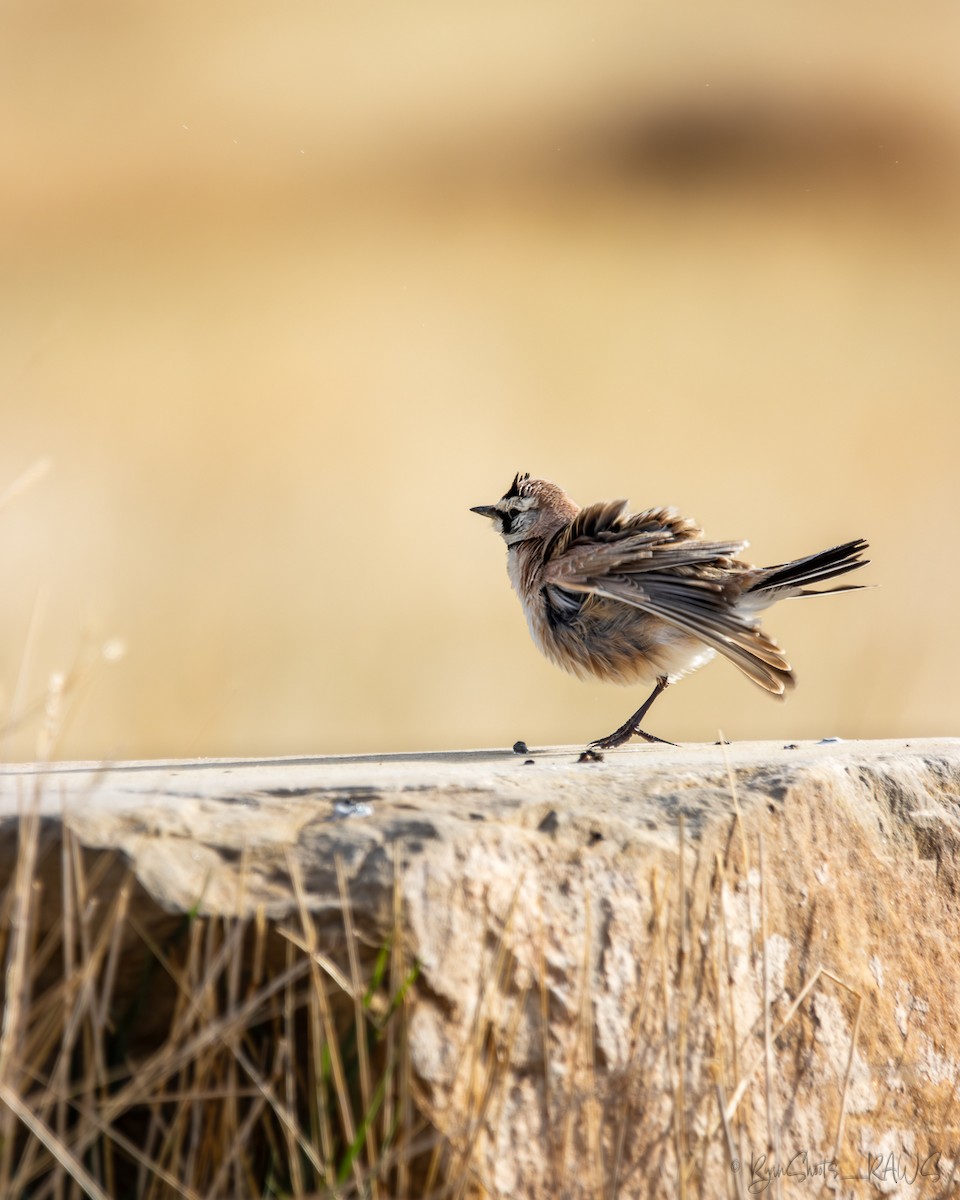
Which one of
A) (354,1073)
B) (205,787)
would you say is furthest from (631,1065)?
(205,787)

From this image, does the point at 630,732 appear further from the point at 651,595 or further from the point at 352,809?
the point at 352,809

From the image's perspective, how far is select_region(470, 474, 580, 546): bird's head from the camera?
19.2ft

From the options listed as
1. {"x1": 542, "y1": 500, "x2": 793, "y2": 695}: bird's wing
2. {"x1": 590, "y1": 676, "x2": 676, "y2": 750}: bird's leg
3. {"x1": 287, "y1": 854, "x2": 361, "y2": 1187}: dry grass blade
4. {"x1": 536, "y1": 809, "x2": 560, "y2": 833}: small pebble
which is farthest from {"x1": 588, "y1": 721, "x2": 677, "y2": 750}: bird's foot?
{"x1": 287, "y1": 854, "x2": 361, "y2": 1187}: dry grass blade

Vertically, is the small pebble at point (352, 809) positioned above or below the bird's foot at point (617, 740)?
below

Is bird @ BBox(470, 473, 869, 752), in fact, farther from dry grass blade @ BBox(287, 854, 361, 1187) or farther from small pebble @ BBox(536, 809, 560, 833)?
dry grass blade @ BBox(287, 854, 361, 1187)

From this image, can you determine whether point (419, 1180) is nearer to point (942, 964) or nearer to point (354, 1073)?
point (354, 1073)

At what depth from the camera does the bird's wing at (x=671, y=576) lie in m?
4.38

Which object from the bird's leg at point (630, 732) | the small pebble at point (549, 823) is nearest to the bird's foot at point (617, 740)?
the bird's leg at point (630, 732)

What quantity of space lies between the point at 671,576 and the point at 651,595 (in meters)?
0.12

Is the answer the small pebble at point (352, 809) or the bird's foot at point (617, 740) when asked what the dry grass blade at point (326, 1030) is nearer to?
the small pebble at point (352, 809)

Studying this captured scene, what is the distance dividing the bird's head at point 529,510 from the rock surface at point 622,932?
233cm

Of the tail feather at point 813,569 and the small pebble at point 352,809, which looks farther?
the tail feather at point 813,569

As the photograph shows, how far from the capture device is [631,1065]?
281 centimetres

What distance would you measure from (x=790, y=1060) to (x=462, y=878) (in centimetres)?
102
